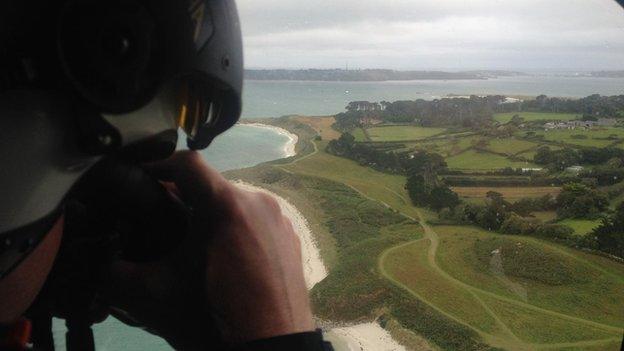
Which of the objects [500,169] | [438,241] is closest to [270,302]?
[438,241]

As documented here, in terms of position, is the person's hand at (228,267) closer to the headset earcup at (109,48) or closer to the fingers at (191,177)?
the fingers at (191,177)

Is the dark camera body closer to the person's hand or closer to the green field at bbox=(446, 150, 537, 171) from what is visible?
the person's hand

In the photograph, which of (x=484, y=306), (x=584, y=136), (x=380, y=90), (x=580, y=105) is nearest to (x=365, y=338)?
(x=484, y=306)

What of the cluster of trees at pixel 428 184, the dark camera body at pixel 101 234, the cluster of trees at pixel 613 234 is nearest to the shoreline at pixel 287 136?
the cluster of trees at pixel 428 184

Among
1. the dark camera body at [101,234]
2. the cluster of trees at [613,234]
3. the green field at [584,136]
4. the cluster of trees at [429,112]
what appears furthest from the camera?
the cluster of trees at [429,112]

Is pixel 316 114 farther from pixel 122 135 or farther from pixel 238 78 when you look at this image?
pixel 122 135

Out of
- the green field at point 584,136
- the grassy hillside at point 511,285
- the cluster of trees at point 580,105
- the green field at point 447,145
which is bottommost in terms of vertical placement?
the grassy hillside at point 511,285
